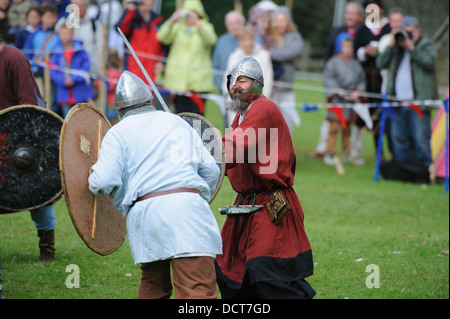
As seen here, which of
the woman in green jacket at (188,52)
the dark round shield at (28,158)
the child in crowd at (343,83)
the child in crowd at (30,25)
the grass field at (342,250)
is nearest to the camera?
the dark round shield at (28,158)

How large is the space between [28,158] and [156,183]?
1466 millimetres

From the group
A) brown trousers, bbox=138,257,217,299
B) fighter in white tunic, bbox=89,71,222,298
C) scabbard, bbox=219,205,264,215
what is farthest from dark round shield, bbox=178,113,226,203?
brown trousers, bbox=138,257,217,299

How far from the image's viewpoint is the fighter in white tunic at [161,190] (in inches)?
157

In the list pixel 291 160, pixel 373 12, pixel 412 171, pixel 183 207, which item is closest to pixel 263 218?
pixel 291 160

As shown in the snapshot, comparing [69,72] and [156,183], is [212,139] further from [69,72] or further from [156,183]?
[69,72]

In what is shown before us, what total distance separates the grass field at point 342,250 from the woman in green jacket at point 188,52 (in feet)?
6.55

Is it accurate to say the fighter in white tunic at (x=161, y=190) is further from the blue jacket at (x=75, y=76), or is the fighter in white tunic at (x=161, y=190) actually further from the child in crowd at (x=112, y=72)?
the child in crowd at (x=112, y=72)

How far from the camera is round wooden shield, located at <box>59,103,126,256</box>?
409 cm

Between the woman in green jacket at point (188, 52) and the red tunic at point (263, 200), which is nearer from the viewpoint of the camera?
the red tunic at point (263, 200)

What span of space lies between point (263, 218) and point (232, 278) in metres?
0.48

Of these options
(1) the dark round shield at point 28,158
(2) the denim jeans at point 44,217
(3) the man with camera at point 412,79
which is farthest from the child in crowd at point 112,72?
(1) the dark round shield at point 28,158

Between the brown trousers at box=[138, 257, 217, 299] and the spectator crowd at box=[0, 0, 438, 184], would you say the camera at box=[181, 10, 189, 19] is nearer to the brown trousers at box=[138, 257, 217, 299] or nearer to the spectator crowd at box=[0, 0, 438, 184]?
the spectator crowd at box=[0, 0, 438, 184]

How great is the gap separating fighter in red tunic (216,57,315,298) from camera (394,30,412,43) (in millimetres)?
5764
